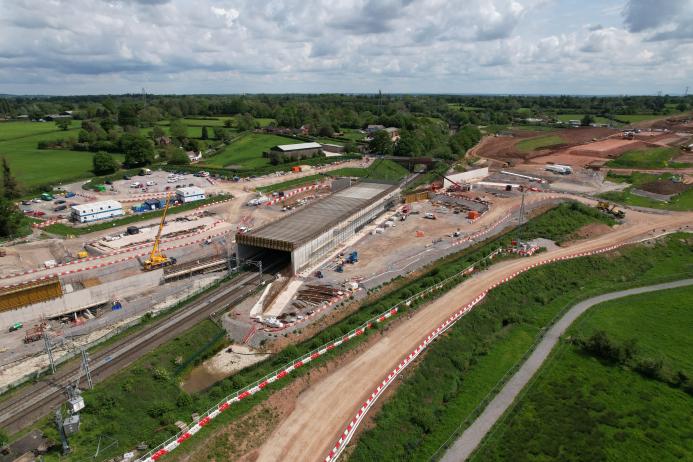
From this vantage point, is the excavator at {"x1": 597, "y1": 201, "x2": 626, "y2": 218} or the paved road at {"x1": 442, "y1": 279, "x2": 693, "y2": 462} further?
the excavator at {"x1": 597, "y1": 201, "x2": 626, "y2": 218}

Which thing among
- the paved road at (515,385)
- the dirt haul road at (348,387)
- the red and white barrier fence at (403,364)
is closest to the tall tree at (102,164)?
the dirt haul road at (348,387)

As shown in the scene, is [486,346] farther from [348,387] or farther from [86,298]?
[86,298]

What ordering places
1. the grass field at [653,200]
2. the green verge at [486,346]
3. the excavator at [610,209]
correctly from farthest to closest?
the grass field at [653,200]
the excavator at [610,209]
the green verge at [486,346]

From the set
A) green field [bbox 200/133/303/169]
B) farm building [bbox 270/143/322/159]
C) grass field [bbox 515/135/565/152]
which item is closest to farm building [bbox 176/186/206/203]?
green field [bbox 200/133/303/169]

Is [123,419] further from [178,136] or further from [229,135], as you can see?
[229,135]

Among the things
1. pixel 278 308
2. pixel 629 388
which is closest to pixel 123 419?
pixel 278 308

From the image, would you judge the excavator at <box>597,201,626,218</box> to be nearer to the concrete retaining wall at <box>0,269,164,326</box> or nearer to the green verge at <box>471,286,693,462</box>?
the green verge at <box>471,286,693,462</box>

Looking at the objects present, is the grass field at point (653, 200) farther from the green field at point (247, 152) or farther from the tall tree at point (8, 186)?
the tall tree at point (8, 186)
